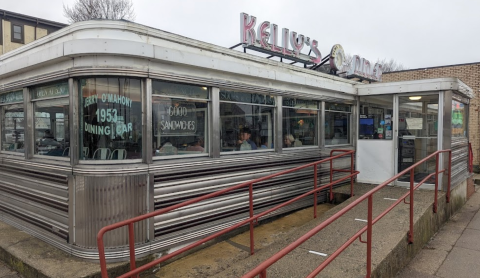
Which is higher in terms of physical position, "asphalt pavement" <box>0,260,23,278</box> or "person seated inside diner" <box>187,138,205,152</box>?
"person seated inside diner" <box>187,138,205,152</box>

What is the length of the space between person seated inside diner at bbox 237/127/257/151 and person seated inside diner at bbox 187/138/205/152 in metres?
0.77

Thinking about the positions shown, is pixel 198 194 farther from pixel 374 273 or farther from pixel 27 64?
pixel 27 64

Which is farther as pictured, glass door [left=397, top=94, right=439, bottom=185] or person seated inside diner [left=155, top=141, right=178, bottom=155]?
glass door [left=397, top=94, right=439, bottom=185]

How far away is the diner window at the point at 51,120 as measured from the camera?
4.23m

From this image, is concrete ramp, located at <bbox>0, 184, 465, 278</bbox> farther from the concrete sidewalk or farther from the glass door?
the glass door

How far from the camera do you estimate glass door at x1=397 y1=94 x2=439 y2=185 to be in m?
6.46

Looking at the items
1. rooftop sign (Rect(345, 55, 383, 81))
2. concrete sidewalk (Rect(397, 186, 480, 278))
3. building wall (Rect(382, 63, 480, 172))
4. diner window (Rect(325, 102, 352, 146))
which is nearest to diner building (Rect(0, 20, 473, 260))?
diner window (Rect(325, 102, 352, 146))

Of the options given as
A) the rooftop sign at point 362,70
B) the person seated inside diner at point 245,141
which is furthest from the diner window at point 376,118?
the person seated inside diner at point 245,141

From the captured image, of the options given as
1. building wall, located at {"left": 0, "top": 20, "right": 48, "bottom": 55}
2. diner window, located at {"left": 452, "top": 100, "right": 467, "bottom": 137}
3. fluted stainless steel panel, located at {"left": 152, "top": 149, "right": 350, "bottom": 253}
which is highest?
building wall, located at {"left": 0, "top": 20, "right": 48, "bottom": 55}

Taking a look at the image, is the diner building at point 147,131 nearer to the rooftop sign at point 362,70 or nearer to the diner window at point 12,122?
the diner window at point 12,122

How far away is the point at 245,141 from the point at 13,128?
383 centimetres

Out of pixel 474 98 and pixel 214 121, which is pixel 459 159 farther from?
pixel 474 98

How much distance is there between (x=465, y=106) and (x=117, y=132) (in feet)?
25.2

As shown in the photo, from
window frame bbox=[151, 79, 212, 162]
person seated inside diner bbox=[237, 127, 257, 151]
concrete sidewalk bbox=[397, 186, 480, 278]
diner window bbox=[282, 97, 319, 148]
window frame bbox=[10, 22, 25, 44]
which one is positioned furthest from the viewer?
window frame bbox=[10, 22, 25, 44]
